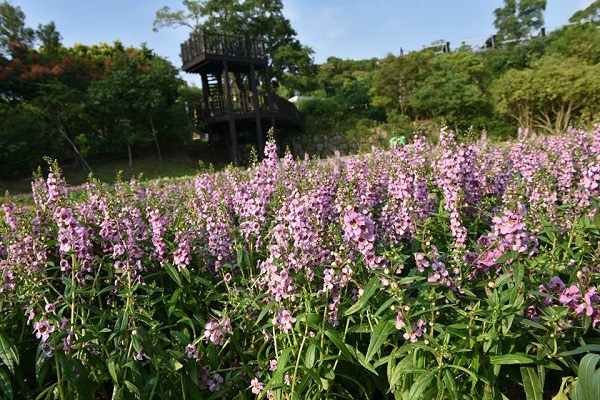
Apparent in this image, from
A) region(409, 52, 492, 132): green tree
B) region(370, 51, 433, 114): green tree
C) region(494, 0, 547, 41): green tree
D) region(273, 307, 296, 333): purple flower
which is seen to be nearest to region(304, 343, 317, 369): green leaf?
region(273, 307, 296, 333): purple flower

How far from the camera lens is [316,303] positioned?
7.82ft

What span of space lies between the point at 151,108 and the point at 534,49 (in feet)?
107

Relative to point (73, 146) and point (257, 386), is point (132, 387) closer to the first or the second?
point (257, 386)

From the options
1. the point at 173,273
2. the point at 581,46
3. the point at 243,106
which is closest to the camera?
the point at 173,273

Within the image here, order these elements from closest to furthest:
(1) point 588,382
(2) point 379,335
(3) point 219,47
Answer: (1) point 588,382 → (2) point 379,335 → (3) point 219,47

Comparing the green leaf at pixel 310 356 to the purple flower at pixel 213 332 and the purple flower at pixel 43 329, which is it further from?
the purple flower at pixel 43 329

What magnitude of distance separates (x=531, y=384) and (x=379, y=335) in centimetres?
72

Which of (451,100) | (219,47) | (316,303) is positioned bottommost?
(316,303)

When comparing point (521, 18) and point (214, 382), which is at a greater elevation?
point (521, 18)

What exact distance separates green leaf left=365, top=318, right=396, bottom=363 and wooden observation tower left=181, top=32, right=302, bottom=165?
1653cm

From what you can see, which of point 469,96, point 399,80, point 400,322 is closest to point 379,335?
point 400,322

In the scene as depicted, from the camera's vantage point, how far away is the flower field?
77.7 inches

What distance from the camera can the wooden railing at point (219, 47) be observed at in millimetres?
18109

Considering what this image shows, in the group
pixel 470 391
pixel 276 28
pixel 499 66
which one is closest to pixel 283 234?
pixel 470 391
